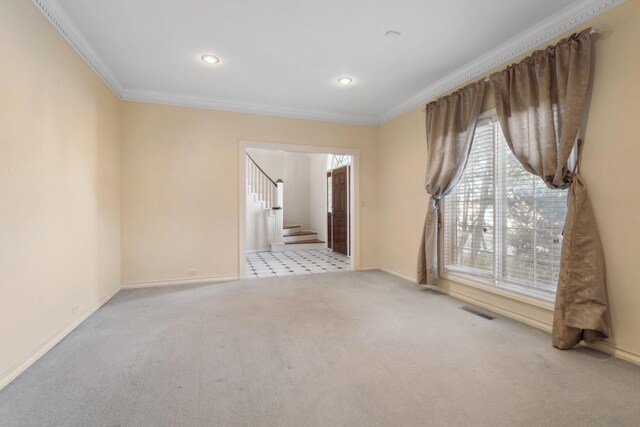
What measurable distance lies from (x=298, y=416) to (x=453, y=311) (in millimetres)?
2314

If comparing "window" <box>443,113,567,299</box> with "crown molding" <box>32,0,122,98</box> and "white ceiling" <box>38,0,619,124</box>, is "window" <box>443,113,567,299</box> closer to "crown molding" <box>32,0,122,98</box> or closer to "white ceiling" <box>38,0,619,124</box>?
"white ceiling" <box>38,0,619,124</box>

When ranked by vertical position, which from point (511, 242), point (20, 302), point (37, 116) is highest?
point (37, 116)

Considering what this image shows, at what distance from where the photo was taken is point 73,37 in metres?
2.76

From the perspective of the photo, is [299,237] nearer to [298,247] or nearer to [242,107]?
[298,247]

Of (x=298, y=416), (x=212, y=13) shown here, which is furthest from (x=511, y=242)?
(x=212, y=13)

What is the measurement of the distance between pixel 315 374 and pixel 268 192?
673 centimetres

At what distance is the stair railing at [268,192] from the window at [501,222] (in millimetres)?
5046

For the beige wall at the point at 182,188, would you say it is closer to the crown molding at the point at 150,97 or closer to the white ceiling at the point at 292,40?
the crown molding at the point at 150,97

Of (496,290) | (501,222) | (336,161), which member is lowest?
(496,290)

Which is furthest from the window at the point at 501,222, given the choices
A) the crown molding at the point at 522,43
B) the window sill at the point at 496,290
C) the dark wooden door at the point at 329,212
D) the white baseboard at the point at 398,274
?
the dark wooden door at the point at 329,212

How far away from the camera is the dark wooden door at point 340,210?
7086 mm

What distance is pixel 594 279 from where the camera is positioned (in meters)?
2.29

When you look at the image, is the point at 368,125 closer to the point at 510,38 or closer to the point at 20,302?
the point at 510,38

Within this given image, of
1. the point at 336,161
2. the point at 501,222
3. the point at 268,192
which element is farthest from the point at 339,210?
the point at 501,222
